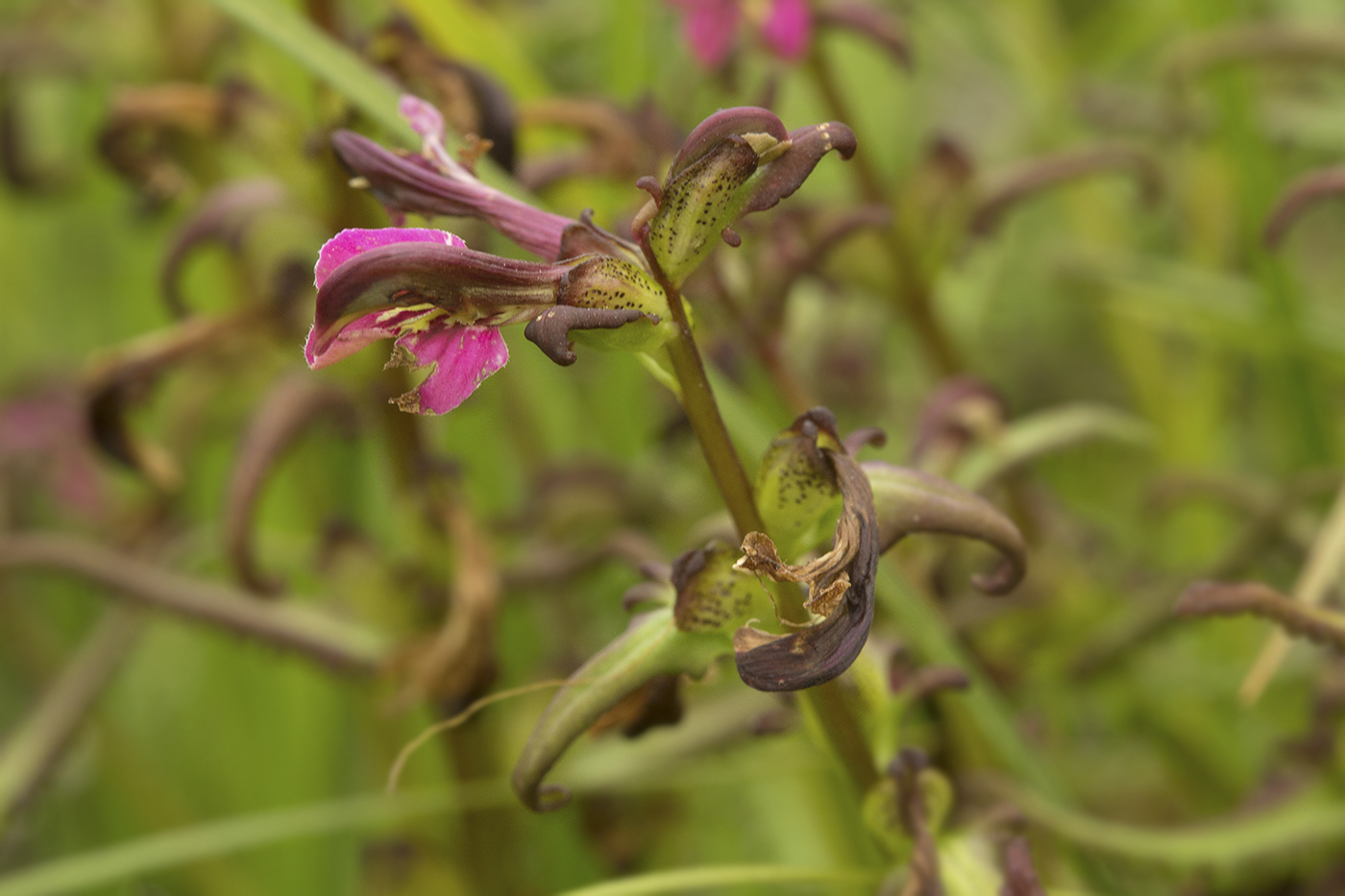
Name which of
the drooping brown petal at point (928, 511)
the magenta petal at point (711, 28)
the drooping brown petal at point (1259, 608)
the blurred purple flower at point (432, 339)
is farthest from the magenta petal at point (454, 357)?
the magenta petal at point (711, 28)

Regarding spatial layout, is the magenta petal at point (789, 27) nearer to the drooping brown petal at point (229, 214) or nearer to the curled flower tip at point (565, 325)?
the drooping brown petal at point (229, 214)

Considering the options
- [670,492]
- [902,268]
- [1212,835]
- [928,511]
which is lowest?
[670,492]

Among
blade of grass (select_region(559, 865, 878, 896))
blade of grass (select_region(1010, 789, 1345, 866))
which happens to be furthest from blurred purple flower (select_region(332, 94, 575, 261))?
blade of grass (select_region(1010, 789, 1345, 866))

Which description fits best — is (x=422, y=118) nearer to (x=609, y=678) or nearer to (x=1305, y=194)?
(x=609, y=678)

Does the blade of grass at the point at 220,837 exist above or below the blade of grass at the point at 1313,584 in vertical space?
below

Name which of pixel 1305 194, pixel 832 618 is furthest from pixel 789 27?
pixel 832 618

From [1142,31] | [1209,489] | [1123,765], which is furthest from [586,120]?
[1142,31]

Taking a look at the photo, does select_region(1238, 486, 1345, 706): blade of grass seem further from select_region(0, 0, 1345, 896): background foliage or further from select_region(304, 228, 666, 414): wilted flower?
select_region(304, 228, 666, 414): wilted flower
